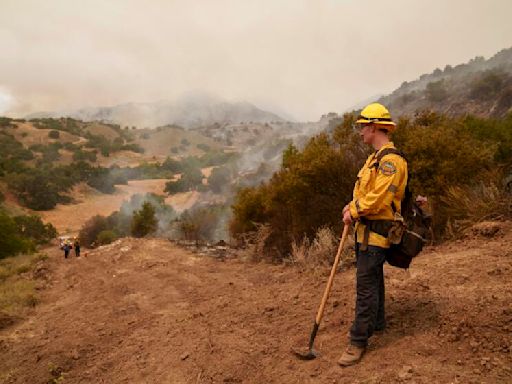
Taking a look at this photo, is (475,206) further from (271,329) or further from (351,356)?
(351,356)

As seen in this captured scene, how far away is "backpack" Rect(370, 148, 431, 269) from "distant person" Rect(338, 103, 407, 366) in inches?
1.6

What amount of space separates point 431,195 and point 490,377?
5310 mm

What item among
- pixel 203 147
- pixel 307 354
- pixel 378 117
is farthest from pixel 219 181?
pixel 203 147

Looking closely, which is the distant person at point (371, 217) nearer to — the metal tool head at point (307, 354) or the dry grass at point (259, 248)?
the metal tool head at point (307, 354)

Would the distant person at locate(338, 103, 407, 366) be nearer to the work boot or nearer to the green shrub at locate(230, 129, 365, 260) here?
the work boot

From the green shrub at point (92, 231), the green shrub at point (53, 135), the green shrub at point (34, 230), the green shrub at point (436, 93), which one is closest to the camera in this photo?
the green shrub at point (92, 231)

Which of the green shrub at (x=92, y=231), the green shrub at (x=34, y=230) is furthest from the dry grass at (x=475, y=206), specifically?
the green shrub at (x=34, y=230)

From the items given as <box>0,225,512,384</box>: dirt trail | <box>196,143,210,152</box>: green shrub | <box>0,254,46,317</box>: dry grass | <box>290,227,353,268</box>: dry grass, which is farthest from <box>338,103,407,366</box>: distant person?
<box>196,143,210,152</box>: green shrub

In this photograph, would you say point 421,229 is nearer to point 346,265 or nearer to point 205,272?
point 346,265

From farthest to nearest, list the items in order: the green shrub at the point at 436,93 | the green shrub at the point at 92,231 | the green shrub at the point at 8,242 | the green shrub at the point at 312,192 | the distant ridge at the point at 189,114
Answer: the distant ridge at the point at 189,114 < the green shrub at the point at 436,93 < the green shrub at the point at 92,231 < the green shrub at the point at 8,242 < the green shrub at the point at 312,192

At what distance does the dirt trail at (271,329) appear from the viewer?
121 inches

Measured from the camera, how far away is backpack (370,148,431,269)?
3.16m

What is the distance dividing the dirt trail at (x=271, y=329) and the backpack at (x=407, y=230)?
2.24ft

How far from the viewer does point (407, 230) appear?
3.18 m
